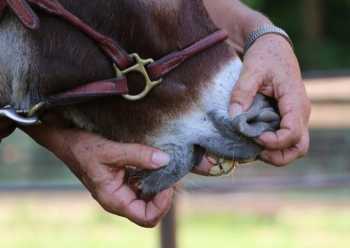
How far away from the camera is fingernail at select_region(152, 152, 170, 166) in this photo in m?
2.76

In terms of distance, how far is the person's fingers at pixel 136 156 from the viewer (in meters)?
2.76

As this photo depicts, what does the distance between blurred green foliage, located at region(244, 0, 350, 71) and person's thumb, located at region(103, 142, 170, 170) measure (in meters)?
13.1

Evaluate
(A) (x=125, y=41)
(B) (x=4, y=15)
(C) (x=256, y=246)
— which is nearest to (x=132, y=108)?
(A) (x=125, y=41)

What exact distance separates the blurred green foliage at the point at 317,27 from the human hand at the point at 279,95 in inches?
510

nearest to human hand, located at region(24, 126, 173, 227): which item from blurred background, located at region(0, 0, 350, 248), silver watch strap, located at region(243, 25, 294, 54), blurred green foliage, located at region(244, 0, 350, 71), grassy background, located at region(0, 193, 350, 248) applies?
silver watch strap, located at region(243, 25, 294, 54)

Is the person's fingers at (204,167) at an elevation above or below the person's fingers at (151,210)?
above

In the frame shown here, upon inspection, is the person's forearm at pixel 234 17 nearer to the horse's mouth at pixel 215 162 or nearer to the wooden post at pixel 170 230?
the horse's mouth at pixel 215 162

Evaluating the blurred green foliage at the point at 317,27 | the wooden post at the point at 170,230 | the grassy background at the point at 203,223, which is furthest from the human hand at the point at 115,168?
the blurred green foliage at the point at 317,27

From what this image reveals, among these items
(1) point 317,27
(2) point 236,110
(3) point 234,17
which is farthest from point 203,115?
(1) point 317,27

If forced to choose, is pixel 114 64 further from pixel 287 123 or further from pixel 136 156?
pixel 287 123

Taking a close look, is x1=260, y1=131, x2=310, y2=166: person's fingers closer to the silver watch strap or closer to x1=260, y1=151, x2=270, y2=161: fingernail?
x1=260, y1=151, x2=270, y2=161: fingernail

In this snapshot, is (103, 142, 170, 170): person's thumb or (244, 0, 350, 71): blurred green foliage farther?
(244, 0, 350, 71): blurred green foliage

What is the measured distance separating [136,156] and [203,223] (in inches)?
263

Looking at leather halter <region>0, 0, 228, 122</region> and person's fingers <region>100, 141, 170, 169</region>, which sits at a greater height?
leather halter <region>0, 0, 228, 122</region>
